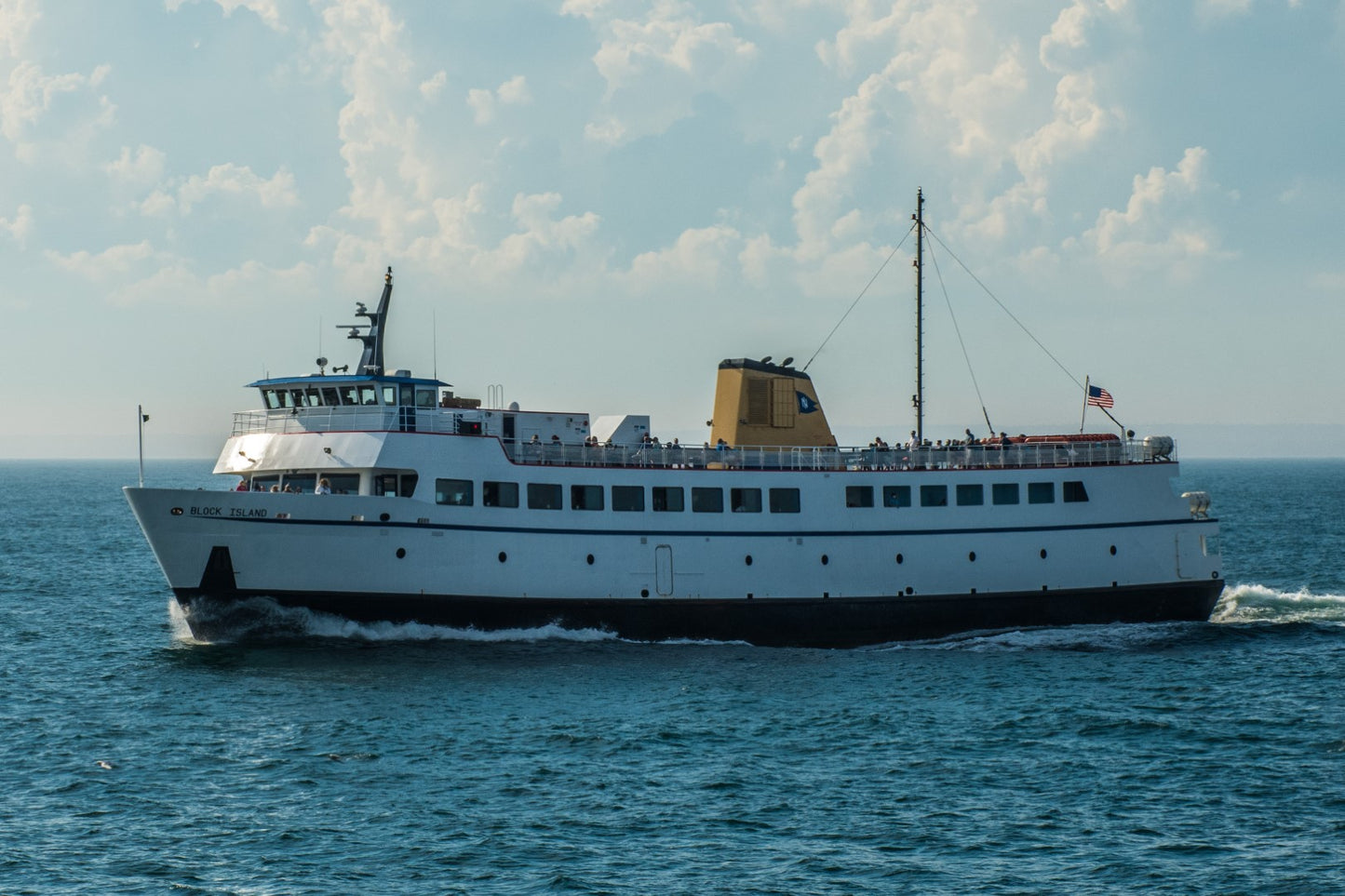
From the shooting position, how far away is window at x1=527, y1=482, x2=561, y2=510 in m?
34.6

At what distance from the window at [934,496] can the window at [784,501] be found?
3.65m

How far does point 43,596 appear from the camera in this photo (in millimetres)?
48688

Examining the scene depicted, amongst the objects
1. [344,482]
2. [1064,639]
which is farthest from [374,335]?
[1064,639]

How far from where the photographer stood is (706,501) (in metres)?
35.8

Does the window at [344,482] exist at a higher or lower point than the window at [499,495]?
higher

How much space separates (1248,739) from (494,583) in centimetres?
1794

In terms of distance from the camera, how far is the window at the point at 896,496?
121 ft

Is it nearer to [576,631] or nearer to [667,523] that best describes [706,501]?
[667,523]

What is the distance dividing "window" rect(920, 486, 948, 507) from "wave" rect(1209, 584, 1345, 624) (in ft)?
33.9

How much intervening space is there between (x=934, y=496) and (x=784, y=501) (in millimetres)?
4350

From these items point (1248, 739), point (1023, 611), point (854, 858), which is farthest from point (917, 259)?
point (854, 858)

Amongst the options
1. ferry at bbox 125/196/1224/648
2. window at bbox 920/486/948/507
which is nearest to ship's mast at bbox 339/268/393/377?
ferry at bbox 125/196/1224/648

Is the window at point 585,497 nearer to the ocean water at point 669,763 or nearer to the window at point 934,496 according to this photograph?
the ocean water at point 669,763

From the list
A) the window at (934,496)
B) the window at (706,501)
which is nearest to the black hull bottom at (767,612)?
the window at (706,501)
